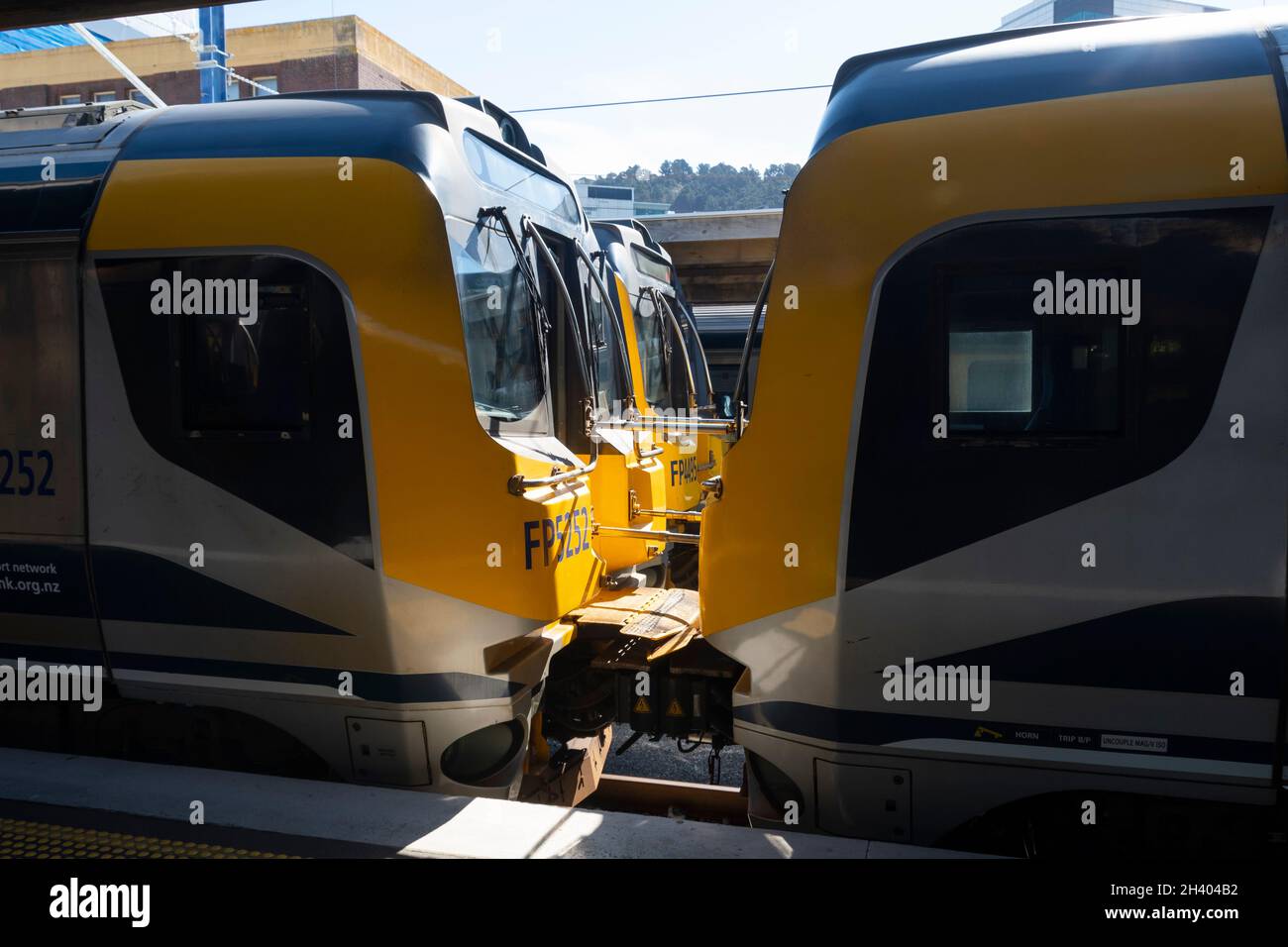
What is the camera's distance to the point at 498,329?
495 cm

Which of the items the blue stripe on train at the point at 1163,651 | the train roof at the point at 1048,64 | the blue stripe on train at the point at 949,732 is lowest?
the blue stripe on train at the point at 949,732

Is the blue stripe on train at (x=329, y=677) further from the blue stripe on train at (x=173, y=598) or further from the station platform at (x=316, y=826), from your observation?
the station platform at (x=316, y=826)

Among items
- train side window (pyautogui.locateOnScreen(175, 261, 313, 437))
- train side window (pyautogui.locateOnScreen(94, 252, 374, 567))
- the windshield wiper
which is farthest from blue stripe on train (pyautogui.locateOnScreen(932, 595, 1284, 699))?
train side window (pyautogui.locateOnScreen(175, 261, 313, 437))

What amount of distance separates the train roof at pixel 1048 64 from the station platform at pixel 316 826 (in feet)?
9.29

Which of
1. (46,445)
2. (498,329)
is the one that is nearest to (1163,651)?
(498,329)

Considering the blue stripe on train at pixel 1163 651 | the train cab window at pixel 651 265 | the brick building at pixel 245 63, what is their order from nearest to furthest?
the blue stripe on train at pixel 1163 651 → the train cab window at pixel 651 265 → the brick building at pixel 245 63

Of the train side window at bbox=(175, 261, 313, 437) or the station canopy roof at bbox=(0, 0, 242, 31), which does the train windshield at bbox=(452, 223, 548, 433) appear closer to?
the train side window at bbox=(175, 261, 313, 437)

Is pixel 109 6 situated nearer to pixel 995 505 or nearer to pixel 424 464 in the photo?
pixel 424 464

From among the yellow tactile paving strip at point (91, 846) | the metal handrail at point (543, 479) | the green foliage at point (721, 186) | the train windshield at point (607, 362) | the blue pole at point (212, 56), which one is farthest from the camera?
the green foliage at point (721, 186)

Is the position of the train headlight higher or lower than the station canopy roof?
lower

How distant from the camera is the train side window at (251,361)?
457cm

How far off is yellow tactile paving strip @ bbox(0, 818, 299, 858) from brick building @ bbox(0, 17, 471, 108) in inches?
1084

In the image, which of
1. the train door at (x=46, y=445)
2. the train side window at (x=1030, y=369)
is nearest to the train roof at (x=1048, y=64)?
the train side window at (x=1030, y=369)

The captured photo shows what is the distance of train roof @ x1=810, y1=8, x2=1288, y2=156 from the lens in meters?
3.80
